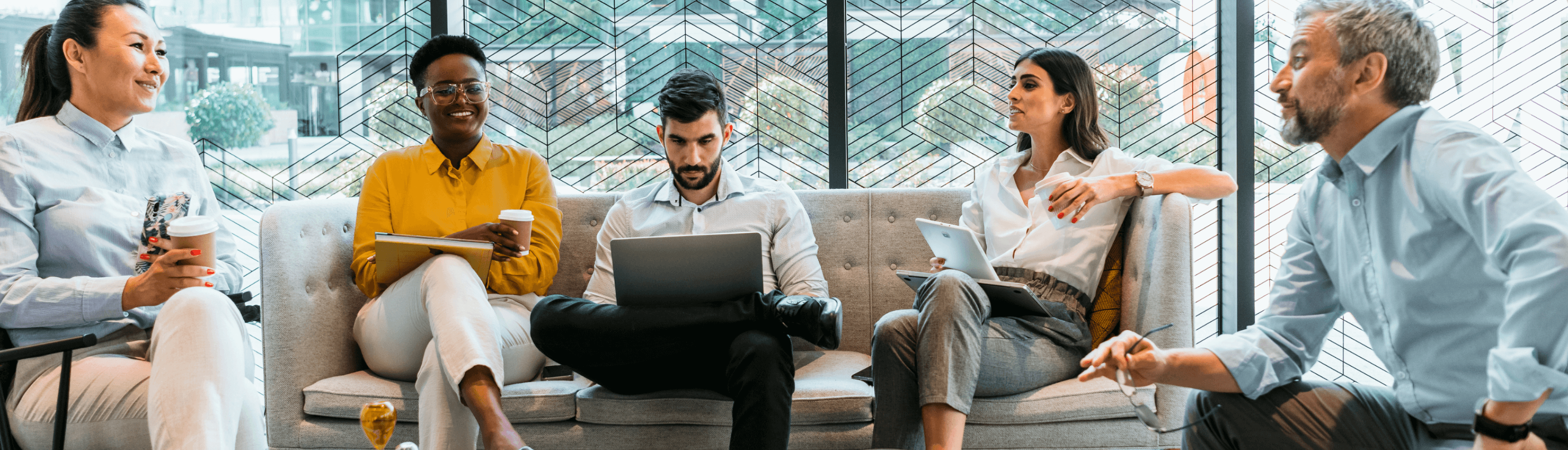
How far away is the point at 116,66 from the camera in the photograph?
183cm

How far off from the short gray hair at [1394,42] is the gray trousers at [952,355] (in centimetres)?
79

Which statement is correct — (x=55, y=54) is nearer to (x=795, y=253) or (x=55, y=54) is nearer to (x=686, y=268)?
(x=686, y=268)

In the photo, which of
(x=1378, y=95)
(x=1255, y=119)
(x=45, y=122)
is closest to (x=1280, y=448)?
(x=1378, y=95)

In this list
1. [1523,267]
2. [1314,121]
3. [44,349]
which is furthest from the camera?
[44,349]

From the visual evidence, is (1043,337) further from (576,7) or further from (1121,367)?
(576,7)

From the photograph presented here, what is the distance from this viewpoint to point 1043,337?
1921mm

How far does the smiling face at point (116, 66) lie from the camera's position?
5.98ft

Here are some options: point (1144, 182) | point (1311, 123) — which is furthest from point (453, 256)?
point (1311, 123)

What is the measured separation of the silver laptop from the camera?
71.9 inches

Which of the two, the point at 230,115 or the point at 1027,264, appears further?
the point at 230,115

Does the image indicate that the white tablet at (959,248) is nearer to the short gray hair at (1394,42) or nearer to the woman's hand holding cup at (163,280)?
the short gray hair at (1394,42)

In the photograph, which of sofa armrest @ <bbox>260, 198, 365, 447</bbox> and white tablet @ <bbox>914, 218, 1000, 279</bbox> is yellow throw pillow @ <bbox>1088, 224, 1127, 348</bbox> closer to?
white tablet @ <bbox>914, 218, 1000, 279</bbox>

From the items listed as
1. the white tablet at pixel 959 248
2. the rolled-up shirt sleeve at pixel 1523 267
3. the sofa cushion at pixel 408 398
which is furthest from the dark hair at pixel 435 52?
the rolled-up shirt sleeve at pixel 1523 267

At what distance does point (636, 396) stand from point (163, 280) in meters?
0.91
